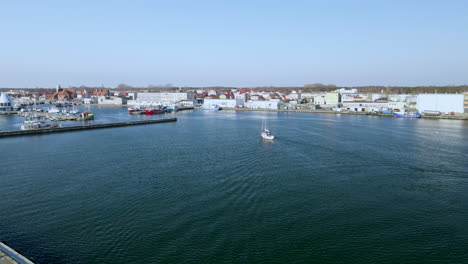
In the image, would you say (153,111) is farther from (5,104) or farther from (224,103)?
(5,104)

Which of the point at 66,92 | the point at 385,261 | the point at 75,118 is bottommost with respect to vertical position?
the point at 385,261

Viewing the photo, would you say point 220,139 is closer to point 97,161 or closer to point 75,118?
point 97,161

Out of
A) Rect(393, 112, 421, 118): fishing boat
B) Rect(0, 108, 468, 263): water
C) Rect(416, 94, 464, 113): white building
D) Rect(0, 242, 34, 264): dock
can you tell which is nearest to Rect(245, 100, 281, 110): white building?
Rect(393, 112, 421, 118): fishing boat

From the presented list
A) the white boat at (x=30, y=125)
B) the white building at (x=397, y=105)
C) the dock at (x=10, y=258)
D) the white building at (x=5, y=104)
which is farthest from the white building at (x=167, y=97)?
the dock at (x=10, y=258)

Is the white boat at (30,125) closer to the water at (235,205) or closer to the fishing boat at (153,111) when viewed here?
the water at (235,205)

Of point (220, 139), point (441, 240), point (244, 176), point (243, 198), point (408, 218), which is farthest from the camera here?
point (220, 139)

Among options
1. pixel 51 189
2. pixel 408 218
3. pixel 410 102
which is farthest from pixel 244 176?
pixel 410 102

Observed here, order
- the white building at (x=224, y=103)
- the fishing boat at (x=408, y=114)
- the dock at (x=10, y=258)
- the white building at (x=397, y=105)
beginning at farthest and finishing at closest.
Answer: the white building at (x=224, y=103), the white building at (x=397, y=105), the fishing boat at (x=408, y=114), the dock at (x=10, y=258)

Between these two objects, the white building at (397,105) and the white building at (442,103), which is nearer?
the white building at (442,103)
